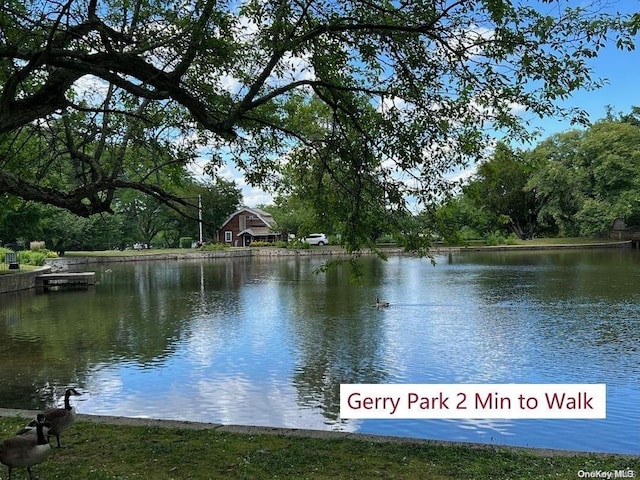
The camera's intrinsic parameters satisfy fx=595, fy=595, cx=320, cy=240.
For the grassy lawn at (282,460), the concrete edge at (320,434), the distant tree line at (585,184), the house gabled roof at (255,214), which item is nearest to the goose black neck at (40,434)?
the grassy lawn at (282,460)

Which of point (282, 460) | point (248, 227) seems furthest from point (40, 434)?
point (248, 227)

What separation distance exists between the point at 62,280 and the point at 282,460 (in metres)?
29.7

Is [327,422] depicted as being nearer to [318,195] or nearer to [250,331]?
[318,195]

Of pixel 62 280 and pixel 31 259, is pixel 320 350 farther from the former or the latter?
pixel 31 259

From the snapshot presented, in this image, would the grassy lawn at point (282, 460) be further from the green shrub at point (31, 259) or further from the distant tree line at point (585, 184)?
the distant tree line at point (585, 184)

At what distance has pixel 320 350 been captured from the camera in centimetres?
1502

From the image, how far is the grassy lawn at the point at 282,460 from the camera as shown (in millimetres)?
5469

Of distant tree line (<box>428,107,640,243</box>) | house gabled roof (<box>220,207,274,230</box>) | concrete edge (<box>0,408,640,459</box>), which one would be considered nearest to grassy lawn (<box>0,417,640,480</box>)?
concrete edge (<box>0,408,640,459</box>)

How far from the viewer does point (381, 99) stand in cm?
666

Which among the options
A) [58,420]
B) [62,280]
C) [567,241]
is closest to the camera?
[58,420]

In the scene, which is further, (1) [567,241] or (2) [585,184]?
(1) [567,241]

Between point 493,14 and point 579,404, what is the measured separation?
26.3 feet

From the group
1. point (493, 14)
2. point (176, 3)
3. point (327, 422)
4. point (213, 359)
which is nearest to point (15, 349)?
point (213, 359)

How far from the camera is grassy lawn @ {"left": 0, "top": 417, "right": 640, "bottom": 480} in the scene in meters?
5.47
